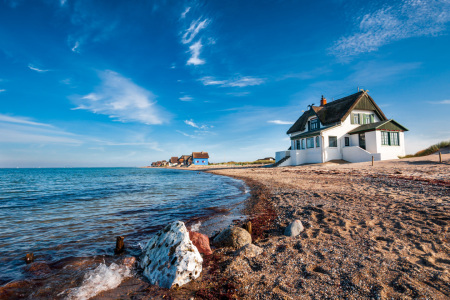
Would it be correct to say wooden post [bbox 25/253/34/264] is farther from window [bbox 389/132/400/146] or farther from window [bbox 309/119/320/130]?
window [bbox 309/119/320/130]

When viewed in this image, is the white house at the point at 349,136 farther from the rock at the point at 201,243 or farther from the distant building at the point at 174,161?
the distant building at the point at 174,161

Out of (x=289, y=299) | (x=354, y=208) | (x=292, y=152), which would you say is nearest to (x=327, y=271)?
(x=289, y=299)

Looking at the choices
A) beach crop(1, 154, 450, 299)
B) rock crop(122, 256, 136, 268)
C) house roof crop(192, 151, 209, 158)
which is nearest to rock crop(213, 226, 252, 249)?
beach crop(1, 154, 450, 299)

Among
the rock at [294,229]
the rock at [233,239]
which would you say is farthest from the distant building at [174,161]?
the rock at [294,229]

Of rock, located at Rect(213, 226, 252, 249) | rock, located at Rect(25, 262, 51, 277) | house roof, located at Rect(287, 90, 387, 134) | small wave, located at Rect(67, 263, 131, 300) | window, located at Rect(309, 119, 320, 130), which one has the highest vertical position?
house roof, located at Rect(287, 90, 387, 134)

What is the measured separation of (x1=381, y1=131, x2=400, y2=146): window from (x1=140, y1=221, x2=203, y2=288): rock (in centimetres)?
3093

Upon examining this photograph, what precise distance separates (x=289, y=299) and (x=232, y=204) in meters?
7.52

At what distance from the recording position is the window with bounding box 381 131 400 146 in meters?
26.8

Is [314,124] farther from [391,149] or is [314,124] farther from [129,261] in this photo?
[129,261]

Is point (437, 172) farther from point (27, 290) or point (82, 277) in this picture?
point (27, 290)

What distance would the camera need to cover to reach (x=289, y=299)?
9.12ft

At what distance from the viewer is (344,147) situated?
1131 inches

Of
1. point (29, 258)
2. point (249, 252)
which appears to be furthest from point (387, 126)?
point (29, 258)

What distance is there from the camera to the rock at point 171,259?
358 cm
